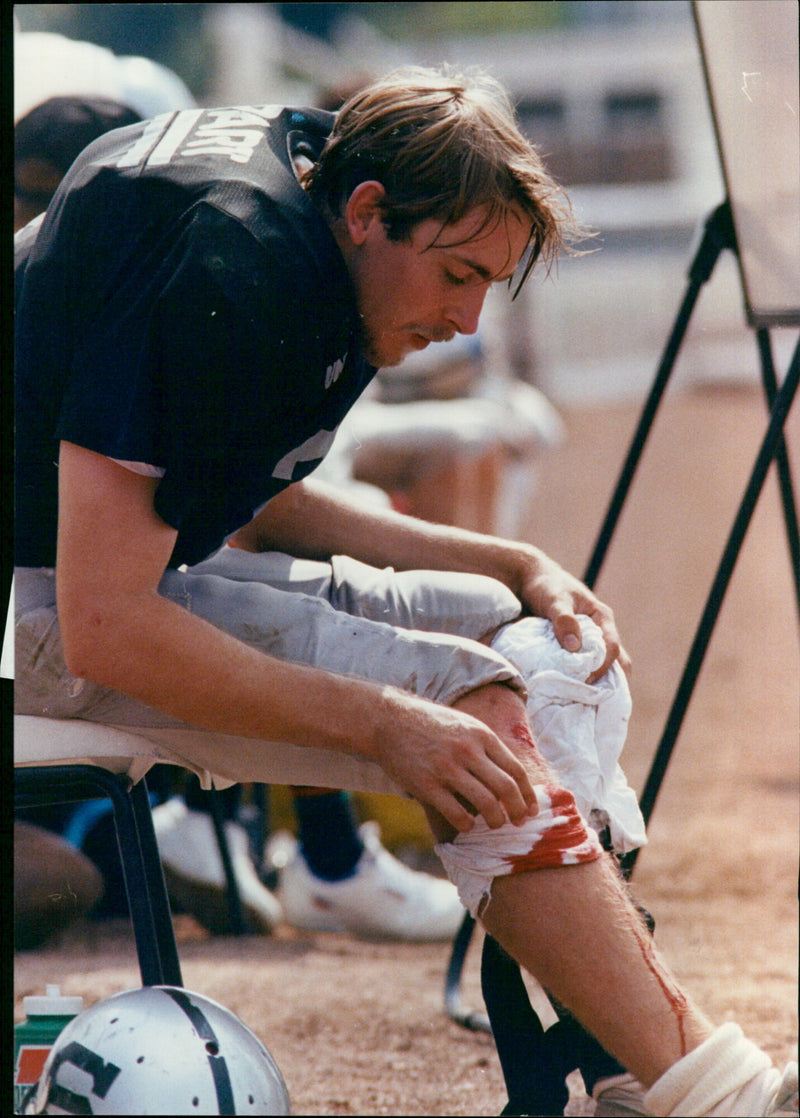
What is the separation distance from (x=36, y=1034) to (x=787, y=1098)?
95 cm

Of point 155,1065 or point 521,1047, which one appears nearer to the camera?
point 155,1065

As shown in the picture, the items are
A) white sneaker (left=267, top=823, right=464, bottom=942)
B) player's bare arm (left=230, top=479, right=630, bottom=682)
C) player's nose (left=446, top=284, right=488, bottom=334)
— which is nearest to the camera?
player's nose (left=446, top=284, right=488, bottom=334)

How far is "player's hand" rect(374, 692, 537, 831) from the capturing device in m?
1.36

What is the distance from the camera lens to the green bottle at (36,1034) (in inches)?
63.6

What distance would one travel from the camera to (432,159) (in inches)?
58.7

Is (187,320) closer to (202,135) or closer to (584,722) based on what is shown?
(202,135)

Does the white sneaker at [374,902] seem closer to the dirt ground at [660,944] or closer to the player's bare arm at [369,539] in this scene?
the dirt ground at [660,944]

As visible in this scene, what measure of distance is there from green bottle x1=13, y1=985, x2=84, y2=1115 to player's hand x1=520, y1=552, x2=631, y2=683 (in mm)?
813

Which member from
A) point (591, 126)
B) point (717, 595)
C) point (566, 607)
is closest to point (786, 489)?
point (717, 595)

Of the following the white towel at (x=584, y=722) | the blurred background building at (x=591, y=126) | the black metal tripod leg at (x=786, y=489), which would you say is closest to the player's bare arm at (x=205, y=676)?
the white towel at (x=584, y=722)

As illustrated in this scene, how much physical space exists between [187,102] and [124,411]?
2445 millimetres

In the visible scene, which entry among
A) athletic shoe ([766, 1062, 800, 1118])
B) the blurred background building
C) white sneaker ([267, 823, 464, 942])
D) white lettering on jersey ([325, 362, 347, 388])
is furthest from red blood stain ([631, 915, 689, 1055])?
the blurred background building

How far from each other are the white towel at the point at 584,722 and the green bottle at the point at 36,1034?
73cm

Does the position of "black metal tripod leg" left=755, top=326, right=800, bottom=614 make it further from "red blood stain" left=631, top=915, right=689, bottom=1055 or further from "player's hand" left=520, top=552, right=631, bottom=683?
"red blood stain" left=631, top=915, right=689, bottom=1055
